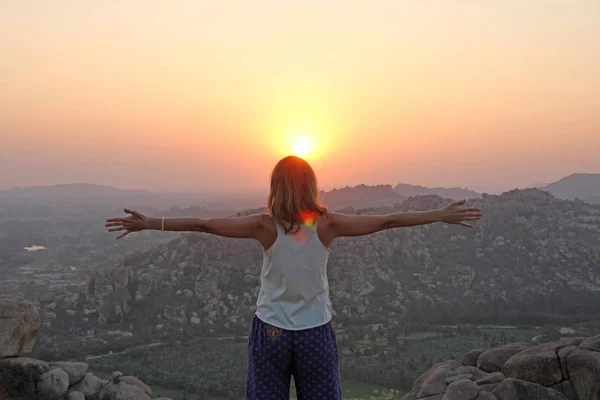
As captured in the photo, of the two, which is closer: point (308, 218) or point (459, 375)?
point (308, 218)

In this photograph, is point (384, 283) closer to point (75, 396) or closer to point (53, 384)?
point (75, 396)

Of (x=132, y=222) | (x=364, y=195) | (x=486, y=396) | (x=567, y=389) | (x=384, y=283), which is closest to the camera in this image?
(x=132, y=222)

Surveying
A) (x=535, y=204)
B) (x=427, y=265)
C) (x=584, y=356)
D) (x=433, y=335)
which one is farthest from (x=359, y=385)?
(x=535, y=204)

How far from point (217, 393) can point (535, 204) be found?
195 feet

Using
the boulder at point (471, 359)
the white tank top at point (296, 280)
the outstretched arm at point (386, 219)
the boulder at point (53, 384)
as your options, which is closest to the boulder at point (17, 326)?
the boulder at point (53, 384)

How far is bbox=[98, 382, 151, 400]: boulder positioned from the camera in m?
17.3

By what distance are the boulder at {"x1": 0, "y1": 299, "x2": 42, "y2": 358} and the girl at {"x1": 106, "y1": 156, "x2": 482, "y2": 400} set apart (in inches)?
598

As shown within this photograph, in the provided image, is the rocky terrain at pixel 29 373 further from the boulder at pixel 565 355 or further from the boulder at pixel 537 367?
the boulder at pixel 565 355

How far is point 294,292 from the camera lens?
393cm

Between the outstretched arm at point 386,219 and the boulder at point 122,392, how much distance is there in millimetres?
15733

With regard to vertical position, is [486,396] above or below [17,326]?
above

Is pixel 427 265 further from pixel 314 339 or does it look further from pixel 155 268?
pixel 314 339

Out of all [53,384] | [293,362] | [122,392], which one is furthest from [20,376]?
[293,362]

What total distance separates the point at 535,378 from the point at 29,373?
14530mm
